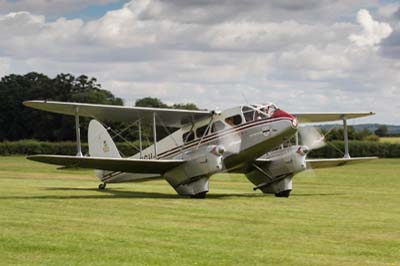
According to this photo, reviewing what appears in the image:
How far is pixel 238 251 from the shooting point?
14.2 m

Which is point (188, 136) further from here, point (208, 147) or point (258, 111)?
point (258, 111)

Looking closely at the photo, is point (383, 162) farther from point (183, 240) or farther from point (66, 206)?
point (183, 240)

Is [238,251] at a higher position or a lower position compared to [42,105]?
lower

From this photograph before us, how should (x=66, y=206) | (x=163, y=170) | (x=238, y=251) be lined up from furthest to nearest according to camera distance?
(x=163, y=170) → (x=66, y=206) → (x=238, y=251)

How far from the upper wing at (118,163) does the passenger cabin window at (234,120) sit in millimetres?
2271

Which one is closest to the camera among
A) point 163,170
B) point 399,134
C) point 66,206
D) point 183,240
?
point 183,240

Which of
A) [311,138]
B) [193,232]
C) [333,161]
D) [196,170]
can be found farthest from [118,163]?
[193,232]

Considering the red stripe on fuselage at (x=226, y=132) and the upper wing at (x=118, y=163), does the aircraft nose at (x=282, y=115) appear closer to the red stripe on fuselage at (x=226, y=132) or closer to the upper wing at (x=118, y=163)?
the red stripe on fuselage at (x=226, y=132)

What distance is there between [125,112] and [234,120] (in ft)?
14.0

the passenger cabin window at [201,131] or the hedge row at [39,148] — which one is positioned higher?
the passenger cabin window at [201,131]

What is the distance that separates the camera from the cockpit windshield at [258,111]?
93.7 feet

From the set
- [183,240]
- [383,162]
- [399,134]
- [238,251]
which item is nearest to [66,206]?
[183,240]

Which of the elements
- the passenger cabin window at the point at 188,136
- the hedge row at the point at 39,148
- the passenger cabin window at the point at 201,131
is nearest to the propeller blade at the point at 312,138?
the passenger cabin window at the point at 201,131

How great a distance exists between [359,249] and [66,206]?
10.2m
